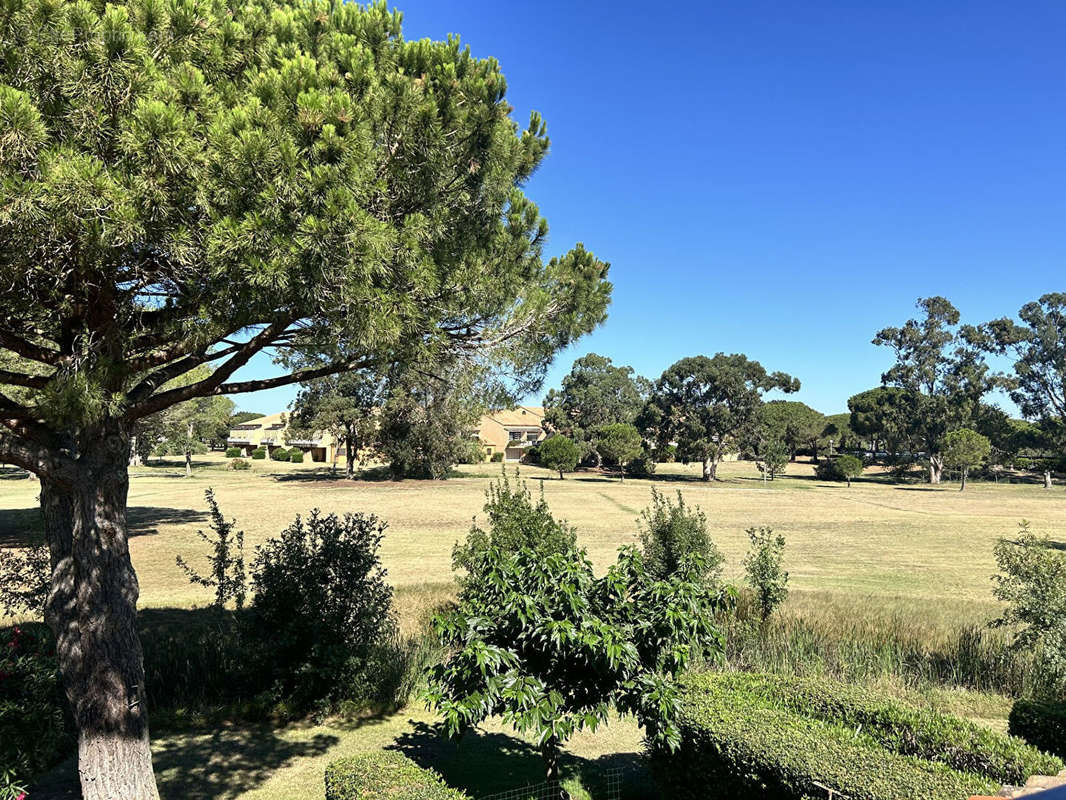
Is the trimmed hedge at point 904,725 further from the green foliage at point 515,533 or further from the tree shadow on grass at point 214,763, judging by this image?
the tree shadow on grass at point 214,763

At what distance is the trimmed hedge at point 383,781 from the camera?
4.23 metres

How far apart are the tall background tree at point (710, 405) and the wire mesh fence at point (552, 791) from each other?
177ft

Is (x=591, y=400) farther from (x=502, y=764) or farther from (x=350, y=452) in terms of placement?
(x=502, y=764)

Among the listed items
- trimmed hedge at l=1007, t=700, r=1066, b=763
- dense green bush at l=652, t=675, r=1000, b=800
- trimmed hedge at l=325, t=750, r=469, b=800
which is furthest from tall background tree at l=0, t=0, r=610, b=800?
trimmed hedge at l=1007, t=700, r=1066, b=763

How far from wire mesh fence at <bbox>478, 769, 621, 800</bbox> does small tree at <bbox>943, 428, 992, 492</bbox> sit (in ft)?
194

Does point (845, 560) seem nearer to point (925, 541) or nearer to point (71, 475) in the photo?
point (925, 541)

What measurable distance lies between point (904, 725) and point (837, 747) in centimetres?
105

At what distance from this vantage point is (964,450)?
5444cm

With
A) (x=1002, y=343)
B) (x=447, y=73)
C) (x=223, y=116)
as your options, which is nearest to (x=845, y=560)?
(x=447, y=73)

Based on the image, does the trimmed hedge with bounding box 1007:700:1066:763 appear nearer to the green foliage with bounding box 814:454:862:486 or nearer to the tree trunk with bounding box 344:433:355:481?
the tree trunk with bounding box 344:433:355:481

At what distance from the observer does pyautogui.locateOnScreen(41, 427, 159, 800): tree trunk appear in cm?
516

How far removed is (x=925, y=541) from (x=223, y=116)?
1061 inches

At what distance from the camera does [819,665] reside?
8.55 meters

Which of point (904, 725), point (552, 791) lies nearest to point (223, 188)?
point (552, 791)
